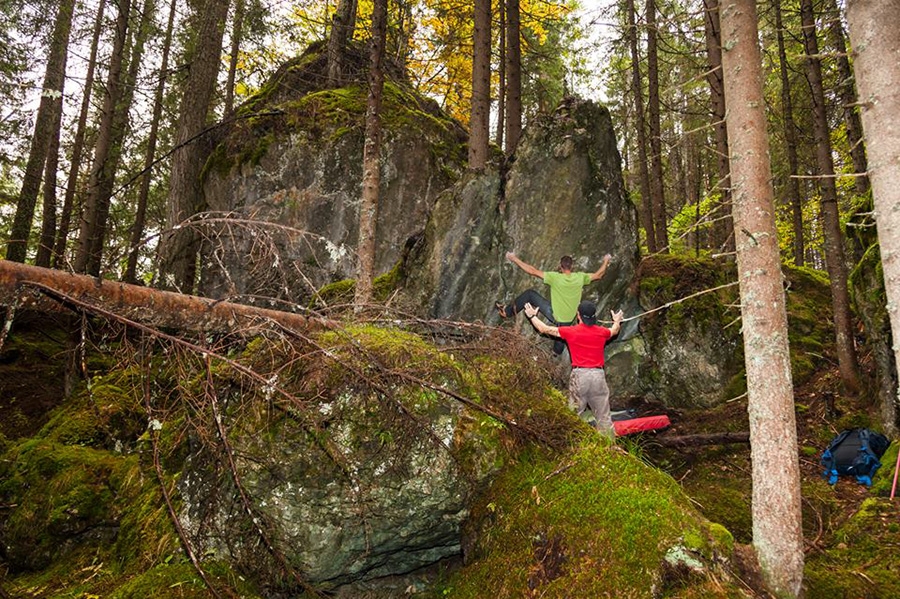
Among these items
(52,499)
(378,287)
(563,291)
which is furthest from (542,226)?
(52,499)

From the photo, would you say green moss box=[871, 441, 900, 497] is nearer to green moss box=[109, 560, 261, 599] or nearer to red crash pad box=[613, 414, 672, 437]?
red crash pad box=[613, 414, 672, 437]

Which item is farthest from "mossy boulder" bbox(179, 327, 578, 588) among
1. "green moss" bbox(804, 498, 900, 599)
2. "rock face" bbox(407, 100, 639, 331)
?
"rock face" bbox(407, 100, 639, 331)

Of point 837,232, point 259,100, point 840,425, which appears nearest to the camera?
point 840,425

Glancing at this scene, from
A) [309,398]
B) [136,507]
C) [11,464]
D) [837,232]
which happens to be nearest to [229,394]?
[309,398]

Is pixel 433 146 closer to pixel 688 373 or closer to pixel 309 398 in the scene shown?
pixel 688 373

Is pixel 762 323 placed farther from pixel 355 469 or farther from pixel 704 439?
pixel 704 439

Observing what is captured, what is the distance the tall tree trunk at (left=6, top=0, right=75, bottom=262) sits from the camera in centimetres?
1077

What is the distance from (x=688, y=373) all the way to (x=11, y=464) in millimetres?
10886

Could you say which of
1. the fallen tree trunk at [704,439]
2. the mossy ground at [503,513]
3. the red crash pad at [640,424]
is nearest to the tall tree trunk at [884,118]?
the mossy ground at [503,513]

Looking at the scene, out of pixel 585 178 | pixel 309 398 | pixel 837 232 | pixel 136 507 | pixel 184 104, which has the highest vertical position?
pixel 184 104

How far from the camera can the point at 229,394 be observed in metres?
4.17

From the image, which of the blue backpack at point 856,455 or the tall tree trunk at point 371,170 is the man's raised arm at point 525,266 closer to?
the tall tree trunk at point 371,170

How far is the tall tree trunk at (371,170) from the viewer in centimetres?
768

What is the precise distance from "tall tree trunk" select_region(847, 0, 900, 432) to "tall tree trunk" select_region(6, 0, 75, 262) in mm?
14419
